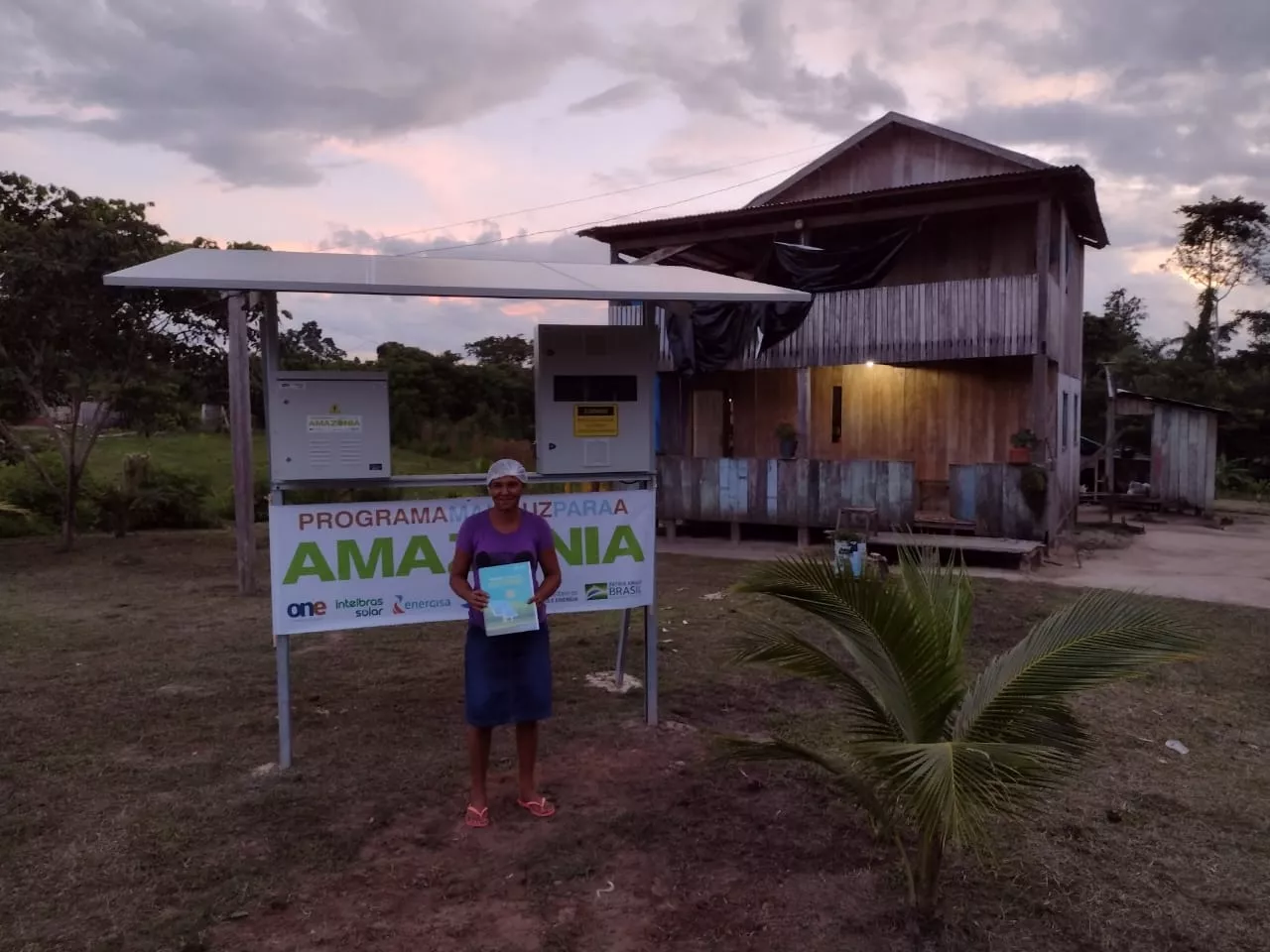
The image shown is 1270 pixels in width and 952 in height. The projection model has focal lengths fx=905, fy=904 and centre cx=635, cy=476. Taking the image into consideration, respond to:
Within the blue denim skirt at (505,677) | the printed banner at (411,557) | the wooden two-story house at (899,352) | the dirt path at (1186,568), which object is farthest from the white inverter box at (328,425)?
the wooden two-story house at (899,352)

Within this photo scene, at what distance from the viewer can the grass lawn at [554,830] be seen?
312 cm

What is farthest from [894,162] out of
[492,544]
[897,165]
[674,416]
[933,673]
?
[933,673]

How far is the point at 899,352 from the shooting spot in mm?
12461

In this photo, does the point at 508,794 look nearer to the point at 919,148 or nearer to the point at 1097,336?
the point at 919,148

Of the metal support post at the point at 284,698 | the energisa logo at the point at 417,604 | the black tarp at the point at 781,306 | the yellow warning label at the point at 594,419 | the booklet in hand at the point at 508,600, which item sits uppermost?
the black tarp at the point at 781,306

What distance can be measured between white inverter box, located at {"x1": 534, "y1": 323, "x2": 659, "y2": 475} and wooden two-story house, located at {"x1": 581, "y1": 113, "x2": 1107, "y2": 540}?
7.87 metres

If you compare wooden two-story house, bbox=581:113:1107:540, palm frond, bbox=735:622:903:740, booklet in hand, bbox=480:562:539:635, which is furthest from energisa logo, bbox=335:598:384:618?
wooden two-story house, bbox=581:113:1107:540

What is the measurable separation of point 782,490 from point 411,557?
9.06 m

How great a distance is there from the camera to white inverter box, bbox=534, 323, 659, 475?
479cm

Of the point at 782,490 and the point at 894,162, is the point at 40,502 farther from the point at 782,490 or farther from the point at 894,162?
the point at 894,162

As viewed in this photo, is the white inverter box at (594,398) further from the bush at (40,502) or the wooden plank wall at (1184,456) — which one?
the wooden plank wall at (1184,456)

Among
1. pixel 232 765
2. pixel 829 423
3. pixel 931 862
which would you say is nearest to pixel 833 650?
pixel 931 862

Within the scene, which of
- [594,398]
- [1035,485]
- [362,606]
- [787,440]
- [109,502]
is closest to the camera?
[362,606]

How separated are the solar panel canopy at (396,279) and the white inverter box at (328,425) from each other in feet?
1.67
